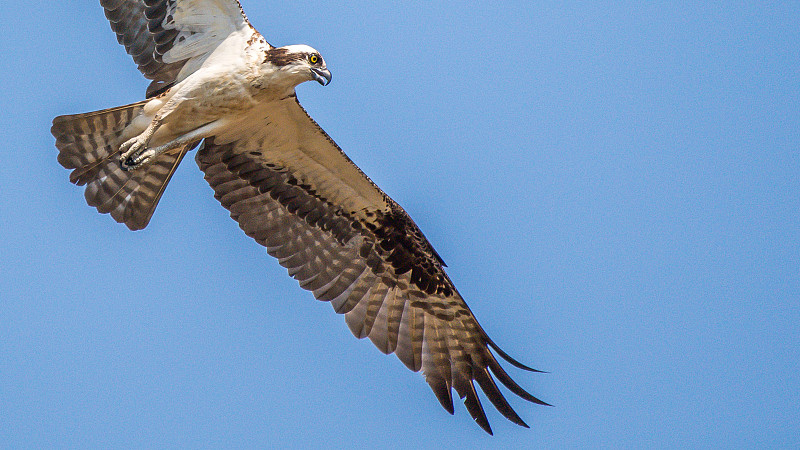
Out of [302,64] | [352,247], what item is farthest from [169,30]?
[352,247]

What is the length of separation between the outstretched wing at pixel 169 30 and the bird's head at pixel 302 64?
2.13 ft

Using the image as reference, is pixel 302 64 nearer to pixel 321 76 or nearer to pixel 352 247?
pixel 321 76

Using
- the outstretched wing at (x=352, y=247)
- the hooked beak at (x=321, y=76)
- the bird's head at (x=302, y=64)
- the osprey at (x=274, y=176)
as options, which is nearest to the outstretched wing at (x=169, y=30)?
the osprey at (x=274, y=176)

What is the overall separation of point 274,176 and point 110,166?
1.67 meters

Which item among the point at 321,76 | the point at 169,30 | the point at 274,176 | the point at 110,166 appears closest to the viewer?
the point at 321,76

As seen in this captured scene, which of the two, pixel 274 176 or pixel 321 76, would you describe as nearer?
pixel 321 76

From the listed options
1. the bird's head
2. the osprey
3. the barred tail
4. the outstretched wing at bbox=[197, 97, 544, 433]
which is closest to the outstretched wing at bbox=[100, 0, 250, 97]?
the osprey

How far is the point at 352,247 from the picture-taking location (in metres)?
10.3

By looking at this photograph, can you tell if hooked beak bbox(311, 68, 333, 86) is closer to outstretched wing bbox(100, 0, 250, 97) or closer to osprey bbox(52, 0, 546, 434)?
osprey bbox(52, 0, 546, 434)

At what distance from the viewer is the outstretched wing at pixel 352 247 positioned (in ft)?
31.9

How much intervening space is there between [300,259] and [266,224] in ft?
1.68

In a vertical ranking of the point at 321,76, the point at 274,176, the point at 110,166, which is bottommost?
the point at 110,166

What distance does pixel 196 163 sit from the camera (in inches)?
391

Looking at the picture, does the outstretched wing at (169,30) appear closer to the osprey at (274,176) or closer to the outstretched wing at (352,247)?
the osprey at (274,176)
